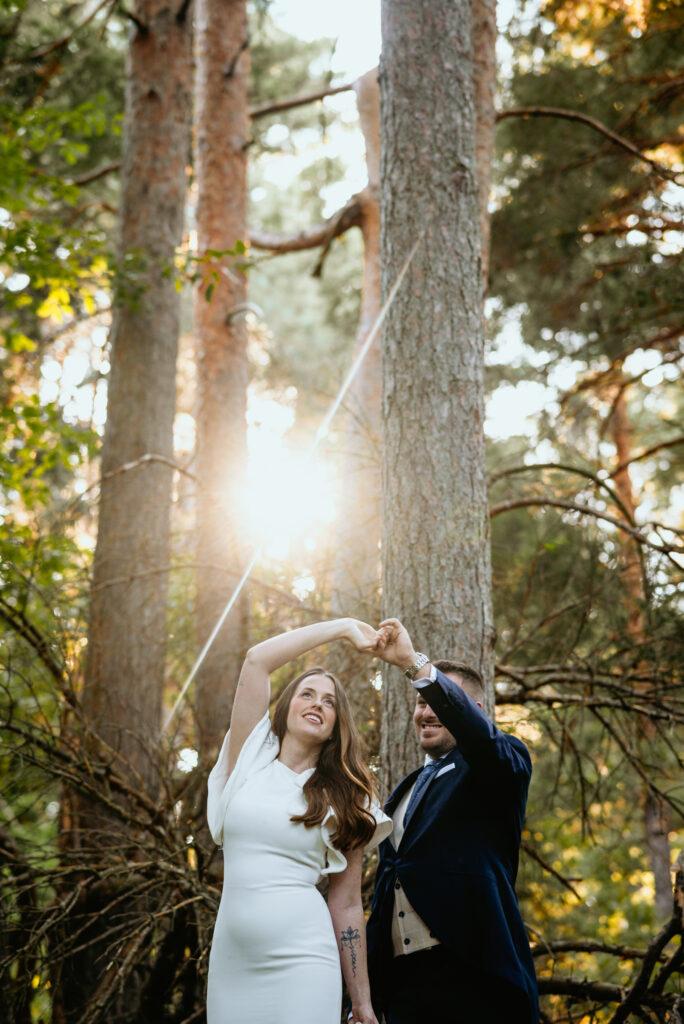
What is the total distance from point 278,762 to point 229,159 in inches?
253

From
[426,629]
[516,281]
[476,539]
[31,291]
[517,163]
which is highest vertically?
[517,163]

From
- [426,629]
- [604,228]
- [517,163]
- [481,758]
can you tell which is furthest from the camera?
[517,163]

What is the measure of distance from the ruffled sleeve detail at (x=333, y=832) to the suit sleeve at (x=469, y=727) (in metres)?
0.38

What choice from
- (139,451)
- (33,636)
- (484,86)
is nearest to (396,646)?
(33,636)

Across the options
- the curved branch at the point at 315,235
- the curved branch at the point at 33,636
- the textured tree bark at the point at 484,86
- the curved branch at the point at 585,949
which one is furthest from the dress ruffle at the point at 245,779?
the curved branch at the point at 315,235

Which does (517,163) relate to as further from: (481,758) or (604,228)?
(481,758)

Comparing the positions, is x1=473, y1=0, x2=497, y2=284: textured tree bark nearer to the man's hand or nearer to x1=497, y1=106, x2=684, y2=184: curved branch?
x1=497, y1=106, x2=684, y2=184: curved branch

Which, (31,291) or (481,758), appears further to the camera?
(31,291)

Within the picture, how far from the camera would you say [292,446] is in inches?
235

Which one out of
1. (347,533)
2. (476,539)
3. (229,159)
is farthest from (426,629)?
(229,159)

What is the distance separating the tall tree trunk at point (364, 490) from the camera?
471cm

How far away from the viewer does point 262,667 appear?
9.41 ft

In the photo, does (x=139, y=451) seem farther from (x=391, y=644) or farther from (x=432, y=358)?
(x=391, y=644)

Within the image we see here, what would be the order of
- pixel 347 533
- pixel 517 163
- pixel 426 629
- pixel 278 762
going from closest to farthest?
pixel 278 762 < pixel 426 629 < pixel 347 533 < pixel 517 163
